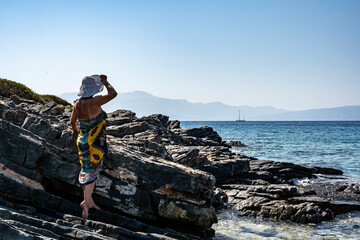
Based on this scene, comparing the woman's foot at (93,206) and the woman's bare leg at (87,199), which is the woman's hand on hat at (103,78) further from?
the woman's foot at (93,206)

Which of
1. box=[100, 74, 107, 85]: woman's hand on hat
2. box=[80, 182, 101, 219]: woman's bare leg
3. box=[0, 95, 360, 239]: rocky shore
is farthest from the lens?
box=[100, 74, 107, 85]: woman's hand on hat

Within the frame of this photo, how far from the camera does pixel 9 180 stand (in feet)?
26.4

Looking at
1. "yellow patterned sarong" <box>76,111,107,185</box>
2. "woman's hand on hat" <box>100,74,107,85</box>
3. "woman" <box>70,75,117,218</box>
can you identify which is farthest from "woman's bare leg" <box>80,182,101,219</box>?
"woman's hand on hat" <box>100,74,107,85</box>

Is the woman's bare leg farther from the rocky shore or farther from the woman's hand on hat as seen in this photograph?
the woman's hand on hat

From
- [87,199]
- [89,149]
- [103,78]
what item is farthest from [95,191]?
[103,78]

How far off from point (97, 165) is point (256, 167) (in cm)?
2004

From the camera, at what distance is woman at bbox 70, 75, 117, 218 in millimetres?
8078

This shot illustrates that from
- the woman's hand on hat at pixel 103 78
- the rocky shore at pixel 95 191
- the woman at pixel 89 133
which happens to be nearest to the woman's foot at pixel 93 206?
the woman at pixel 89 133

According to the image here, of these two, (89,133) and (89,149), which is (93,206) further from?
(89,133)

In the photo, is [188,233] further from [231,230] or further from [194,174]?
[231,230]

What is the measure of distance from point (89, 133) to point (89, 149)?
15.9 inches

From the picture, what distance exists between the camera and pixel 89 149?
8.16 meters

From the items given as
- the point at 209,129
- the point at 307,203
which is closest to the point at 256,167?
the point at 307,203

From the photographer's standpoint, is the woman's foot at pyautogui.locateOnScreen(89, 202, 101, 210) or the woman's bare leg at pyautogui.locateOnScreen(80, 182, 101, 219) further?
the woman's foot at pyautogui.locateOnScreen(89, 202, 101, 210)
